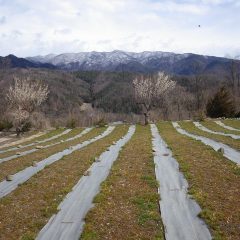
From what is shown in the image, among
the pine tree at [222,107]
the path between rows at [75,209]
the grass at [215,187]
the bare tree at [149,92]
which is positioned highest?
the bare tree at [149,92]

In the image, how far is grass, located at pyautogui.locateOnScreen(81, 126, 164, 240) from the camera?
12.1m

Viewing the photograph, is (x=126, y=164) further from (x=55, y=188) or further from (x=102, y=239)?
(x=102, y=239)

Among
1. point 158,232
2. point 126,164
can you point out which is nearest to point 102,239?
point 158,232

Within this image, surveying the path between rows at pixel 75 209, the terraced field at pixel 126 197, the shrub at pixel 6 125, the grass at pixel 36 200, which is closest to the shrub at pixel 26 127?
the shrub at pixel 6 125

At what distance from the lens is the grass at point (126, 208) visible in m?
12.1

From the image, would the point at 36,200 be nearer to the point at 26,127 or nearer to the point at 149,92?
the point at 26,127

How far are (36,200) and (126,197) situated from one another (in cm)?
372

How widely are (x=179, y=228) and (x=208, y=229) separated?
2.94 feet

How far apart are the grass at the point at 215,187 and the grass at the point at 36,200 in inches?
216

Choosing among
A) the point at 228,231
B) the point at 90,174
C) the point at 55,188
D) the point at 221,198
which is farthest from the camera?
the point at 90,174

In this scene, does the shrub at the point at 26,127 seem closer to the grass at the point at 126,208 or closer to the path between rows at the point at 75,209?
the path between rows at the point at 75,209

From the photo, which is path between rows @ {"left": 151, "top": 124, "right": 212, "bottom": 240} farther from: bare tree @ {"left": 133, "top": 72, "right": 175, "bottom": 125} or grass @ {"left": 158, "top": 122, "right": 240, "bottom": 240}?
bare tree @ {"left": 133, "top": 72, "right": 175, "bottom": 125}

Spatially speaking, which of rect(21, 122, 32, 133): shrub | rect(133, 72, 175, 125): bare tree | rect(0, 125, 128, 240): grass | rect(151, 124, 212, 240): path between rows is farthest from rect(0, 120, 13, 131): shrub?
rect(151, 124, 212, 240): path between rows

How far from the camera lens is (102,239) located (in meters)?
11.7
